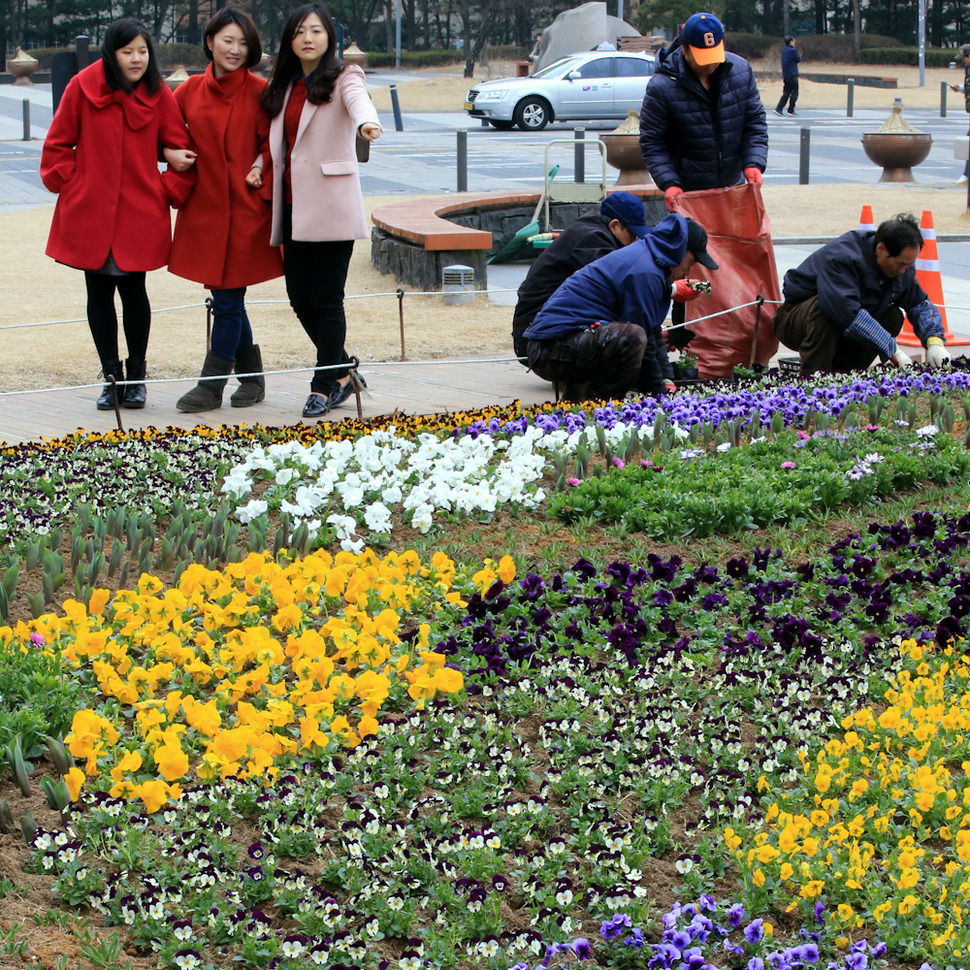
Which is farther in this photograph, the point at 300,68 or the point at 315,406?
the point at 315,406

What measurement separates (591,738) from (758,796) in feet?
1.45

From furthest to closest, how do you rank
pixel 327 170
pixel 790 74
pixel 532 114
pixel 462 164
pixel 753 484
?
pixel 790 74 → pixel 532 114 → pixel 462 164 → pixel 327 170 → pixel 753 484

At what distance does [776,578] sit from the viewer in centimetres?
426

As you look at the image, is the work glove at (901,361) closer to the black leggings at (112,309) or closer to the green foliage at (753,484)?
the green foliage at (753,484)

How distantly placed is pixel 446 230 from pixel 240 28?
455 cm

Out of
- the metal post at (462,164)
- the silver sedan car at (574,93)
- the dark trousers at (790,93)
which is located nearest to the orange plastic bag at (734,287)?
the metal post at (462,164)

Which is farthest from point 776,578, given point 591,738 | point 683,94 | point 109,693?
point 683,94

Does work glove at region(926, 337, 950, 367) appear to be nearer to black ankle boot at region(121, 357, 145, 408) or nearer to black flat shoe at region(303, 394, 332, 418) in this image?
black flat shoe at region(303, 394, 332, 418)

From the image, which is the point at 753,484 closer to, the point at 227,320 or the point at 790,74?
the point at 227,320

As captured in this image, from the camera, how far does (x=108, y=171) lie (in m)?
6.67

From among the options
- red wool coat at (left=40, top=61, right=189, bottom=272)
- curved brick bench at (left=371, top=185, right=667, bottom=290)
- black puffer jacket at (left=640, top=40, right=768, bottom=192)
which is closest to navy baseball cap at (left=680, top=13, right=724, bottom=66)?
black puffer jacket at (left=640, top=40, right=768, bottom=192)

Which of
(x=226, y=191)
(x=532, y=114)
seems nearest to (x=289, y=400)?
(x=226, y=191)

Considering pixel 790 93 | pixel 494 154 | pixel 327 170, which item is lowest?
pixel 327 170

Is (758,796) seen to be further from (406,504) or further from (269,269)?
(269,269)
